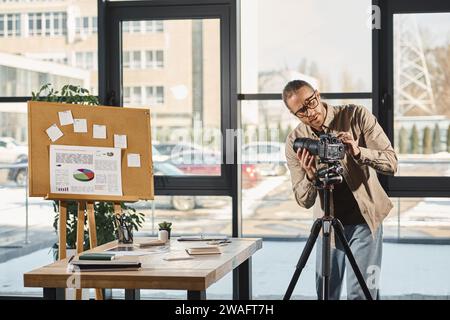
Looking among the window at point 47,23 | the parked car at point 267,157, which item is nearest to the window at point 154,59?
the window at point 47,23

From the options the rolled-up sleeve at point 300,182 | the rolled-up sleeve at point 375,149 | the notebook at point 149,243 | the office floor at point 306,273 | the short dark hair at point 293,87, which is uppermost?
the short dark hair at point 293,87

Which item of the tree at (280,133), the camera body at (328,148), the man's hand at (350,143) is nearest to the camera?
the camera body at (328,148)

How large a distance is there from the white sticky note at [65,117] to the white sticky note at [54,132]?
4cm

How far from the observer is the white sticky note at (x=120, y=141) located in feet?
14.3

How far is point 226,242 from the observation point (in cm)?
372

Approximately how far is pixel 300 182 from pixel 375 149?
1.35 feet

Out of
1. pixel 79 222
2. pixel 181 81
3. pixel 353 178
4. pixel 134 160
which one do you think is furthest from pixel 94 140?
pixel 353 178

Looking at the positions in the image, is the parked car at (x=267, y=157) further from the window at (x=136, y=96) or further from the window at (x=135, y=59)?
the window at (x=135, y=59)

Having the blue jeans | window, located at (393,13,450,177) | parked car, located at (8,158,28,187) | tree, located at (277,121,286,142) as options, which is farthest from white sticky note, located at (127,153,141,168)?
window, located at (393,13,450,177)

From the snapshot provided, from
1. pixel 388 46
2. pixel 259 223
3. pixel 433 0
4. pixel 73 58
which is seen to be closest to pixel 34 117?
pixel 73 58

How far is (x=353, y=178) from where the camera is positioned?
3.76 meters

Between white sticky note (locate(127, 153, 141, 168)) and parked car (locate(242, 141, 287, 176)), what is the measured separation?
0.82m

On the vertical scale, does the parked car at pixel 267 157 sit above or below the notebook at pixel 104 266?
above

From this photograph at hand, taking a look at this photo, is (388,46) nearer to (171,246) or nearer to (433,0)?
(433,0)
